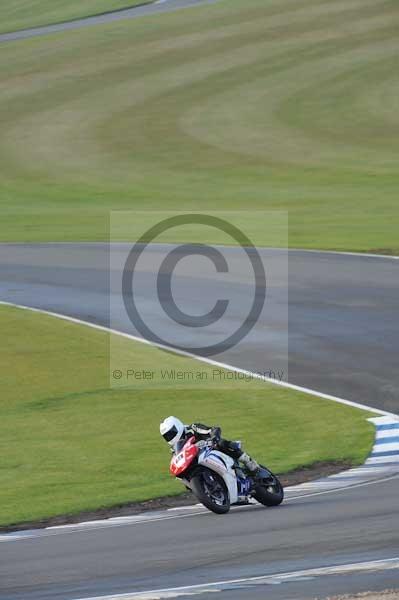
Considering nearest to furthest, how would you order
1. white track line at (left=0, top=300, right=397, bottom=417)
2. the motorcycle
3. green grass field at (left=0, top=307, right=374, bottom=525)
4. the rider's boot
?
the motorcycle, the rider's boot, green grass field at (left=0, top=307, right=374, bottom=525), white track line at (left=0, top=300, right=397, bottom=417)

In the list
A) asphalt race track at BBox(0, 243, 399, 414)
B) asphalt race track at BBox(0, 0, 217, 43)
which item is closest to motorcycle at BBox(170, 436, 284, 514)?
asphalt race track at BBox(0, 243, 399, 414)

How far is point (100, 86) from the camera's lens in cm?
7256

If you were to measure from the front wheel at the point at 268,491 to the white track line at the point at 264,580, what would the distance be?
353 centimetres

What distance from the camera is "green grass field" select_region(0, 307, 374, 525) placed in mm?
16766

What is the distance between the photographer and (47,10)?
10138 centimetres

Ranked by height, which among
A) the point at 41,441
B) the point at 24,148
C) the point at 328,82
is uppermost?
the point at 328,82

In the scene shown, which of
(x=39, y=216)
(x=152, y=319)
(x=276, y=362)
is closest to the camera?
(x=276, y=362)

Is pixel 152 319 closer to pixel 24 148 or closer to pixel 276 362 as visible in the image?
pixel 276 362

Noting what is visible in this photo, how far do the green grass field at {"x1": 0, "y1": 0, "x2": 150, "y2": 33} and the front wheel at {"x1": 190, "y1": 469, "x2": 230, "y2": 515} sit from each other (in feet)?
277

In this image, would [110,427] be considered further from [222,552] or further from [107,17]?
[107,17]

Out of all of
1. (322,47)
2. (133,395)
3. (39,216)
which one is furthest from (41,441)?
(322,47)

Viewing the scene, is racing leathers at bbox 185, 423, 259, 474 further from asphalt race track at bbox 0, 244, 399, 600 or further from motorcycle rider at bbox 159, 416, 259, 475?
asphalt race track at bbox 0, 244, 399, 600

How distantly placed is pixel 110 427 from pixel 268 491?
5.39 metres

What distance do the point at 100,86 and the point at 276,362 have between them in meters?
51.6
